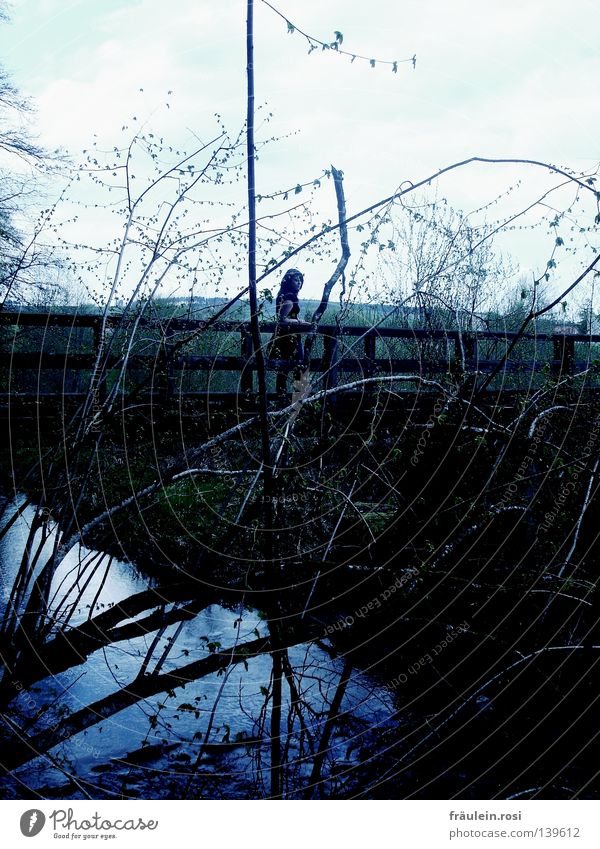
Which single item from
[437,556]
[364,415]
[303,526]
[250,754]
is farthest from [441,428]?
[250,754]

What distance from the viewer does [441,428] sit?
343 cm

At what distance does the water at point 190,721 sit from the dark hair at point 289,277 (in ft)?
3.74

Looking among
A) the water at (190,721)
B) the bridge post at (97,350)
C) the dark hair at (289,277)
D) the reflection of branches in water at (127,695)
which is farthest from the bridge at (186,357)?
the reflection of branches in water at (127,695)

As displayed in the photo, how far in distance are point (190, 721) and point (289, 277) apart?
1.61 meters

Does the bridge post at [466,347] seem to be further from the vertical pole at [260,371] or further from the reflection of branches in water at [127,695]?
the reflection of branches in water at [127,695]

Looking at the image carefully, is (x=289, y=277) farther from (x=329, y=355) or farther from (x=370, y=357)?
(x=370, y=357)

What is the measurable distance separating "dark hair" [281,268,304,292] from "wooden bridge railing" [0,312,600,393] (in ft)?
0.86

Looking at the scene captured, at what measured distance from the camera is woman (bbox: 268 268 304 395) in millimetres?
2656

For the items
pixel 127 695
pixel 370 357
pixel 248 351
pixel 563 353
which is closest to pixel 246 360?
pixel 248 351

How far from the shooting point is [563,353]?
3465 millimetres

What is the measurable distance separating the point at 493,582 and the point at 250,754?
1.26 meters

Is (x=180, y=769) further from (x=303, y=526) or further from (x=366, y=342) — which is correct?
(x=366, y=342)
